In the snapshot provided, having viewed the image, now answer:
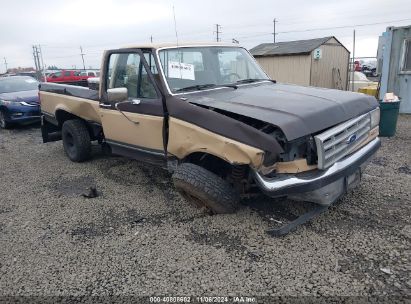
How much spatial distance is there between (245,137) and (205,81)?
1.48 m

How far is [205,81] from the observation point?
14.5ft

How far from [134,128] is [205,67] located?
4.03 ft

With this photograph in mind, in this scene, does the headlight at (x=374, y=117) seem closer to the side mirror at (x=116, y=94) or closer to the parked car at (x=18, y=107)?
the side mirror at (x=116, y=94)

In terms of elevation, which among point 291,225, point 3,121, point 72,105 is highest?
point 72,105

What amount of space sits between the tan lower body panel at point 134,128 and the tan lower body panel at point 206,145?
301 millimetres

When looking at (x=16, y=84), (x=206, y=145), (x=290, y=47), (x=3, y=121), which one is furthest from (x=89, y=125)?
(x=290, y=47)

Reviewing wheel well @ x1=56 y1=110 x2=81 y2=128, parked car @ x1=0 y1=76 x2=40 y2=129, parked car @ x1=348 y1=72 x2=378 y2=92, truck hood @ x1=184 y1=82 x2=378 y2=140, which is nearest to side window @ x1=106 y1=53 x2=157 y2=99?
truck hood @ x1=184 y1=82 x2=378 y2=140

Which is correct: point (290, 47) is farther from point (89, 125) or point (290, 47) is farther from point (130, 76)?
point (130, 76)

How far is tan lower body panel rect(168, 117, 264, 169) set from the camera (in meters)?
3.18

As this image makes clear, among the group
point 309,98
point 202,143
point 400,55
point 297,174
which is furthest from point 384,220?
point 400,55

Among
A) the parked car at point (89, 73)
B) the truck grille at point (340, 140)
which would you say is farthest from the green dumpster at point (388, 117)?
the parked car at point (89, 73)

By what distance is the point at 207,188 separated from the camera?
142 inches

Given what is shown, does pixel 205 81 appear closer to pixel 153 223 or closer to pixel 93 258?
pixel 153 223

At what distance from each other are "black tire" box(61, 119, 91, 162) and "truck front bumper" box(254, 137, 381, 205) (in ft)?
12.7
